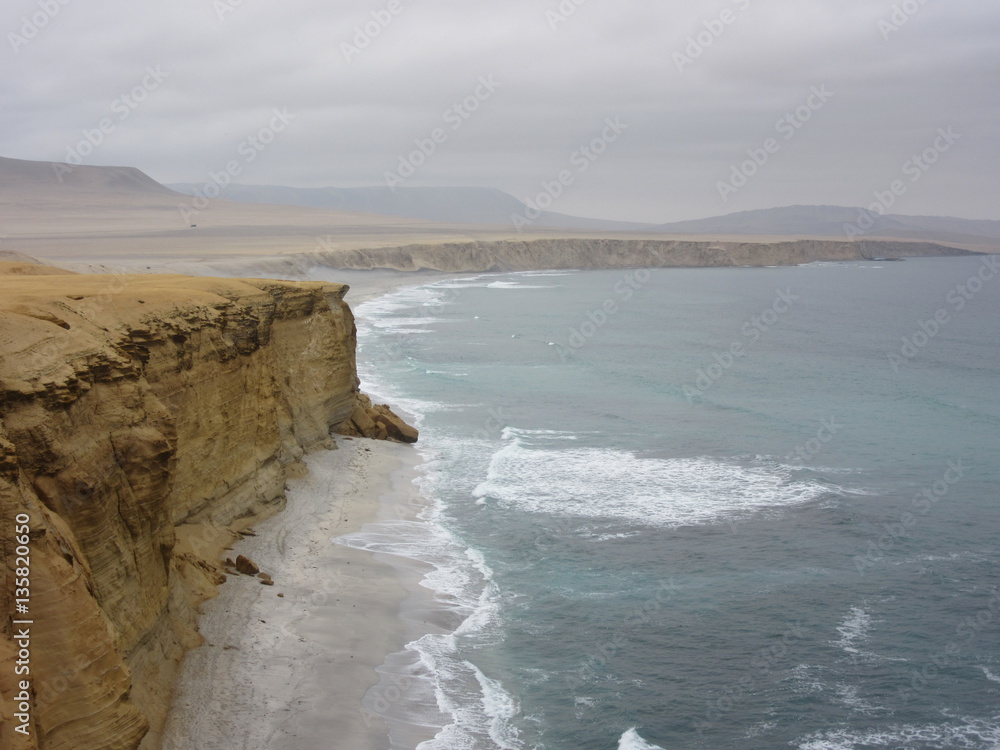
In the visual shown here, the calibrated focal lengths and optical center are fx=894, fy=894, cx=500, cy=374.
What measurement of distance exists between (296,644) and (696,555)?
357 inches

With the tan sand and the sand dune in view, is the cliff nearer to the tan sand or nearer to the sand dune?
the sand dune

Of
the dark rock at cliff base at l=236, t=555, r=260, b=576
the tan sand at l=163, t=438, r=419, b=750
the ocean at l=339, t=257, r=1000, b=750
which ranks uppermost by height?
the dark rock at cliff base at l=236, t=555, r=260, b=576

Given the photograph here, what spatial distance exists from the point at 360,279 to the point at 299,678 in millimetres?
88340

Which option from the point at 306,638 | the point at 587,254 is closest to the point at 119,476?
the point at 306,638

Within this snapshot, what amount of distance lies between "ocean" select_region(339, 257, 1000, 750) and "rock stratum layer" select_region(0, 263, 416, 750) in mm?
3440

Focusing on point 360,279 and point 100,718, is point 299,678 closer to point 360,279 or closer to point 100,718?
point 100,718

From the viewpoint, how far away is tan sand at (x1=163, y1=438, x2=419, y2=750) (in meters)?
11.8

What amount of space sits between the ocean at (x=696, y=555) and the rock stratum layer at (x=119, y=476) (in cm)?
344

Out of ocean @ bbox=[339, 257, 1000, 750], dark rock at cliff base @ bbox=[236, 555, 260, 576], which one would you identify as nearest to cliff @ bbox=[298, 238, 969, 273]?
ocean @ bbox=[339, 257, 1000, 750]

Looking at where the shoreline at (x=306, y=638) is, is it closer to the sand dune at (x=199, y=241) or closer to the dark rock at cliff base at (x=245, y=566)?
the dark rock at cliff base at (x=245, y=566)

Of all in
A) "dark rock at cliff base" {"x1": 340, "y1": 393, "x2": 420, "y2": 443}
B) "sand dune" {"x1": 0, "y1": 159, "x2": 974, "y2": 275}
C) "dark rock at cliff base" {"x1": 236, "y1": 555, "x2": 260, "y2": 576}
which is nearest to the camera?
"dark rock at cliff base" {"x1": 236, "y1": 555, "x2": 260, "y2": 576}

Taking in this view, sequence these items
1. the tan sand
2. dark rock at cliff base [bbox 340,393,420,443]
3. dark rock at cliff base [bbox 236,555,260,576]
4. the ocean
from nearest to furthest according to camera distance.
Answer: the tan sand < the ocean < dark rock at cliff base [bbox 236,555,260,576] < dark rock at cliff base [bbox 340,393,420,443]

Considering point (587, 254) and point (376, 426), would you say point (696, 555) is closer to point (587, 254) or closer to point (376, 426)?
point (376, 426)

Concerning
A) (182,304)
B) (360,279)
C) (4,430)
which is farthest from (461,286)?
(4,430)
